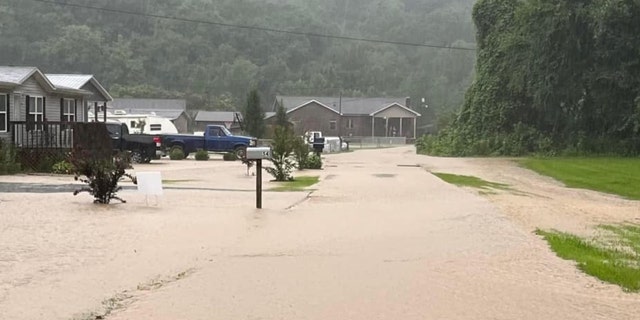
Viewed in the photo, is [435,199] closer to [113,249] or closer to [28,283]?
[113,249]

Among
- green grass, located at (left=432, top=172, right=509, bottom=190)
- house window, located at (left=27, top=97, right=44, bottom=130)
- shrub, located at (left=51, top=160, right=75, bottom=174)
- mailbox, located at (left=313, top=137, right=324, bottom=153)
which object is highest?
house window, located at (left=27, top=97, right=44, bottom=130)

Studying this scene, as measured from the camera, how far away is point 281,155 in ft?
83.6

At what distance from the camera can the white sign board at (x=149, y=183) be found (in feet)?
53.0

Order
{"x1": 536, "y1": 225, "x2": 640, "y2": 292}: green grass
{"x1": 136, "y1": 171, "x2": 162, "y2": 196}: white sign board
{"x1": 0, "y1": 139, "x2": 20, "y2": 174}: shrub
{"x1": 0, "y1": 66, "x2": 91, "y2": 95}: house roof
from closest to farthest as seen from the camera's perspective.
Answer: {"x1": 536, "y1": 225, "x2": 640, "y2": 292}: green grass → {"x1": 136, "y1": 171, "x2": 162, "y2": 196}: white sign board → {"x1": 0, "y1": 139, "x2": 20, "y2": 174}: shrub → {"x1": 0, "y1": 66, "x2": 91, "y2": 95}: house roof

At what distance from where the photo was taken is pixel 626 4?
151ft

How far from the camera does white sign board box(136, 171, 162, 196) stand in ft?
53.0

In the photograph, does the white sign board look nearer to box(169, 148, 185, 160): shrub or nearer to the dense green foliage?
box(169, 148, 185, 160): shrub

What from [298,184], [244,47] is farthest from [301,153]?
[244,47]

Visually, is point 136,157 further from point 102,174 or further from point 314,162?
point 102,174

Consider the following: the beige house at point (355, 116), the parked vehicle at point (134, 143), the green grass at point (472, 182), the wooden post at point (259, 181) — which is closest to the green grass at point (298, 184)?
the green grass at point (472, 182)

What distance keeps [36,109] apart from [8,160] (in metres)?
7.59

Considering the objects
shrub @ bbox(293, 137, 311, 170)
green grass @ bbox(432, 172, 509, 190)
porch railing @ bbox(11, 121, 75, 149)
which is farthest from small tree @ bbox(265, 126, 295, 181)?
porch railing @ bbox(11, 121, 75, 149)

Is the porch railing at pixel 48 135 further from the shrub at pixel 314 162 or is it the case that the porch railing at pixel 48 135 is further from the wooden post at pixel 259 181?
the wooden post at pixel 259 181

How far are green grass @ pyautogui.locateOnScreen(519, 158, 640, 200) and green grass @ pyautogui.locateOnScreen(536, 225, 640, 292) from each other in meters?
11.6
